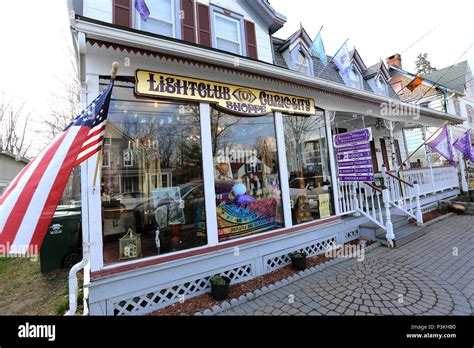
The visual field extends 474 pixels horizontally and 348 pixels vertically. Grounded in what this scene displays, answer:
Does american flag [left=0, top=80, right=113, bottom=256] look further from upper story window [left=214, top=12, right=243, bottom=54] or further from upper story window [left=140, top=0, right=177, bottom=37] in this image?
upper story window [left=214, top=12, right=243, bottom=54]

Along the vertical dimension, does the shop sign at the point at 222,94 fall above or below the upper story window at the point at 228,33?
below

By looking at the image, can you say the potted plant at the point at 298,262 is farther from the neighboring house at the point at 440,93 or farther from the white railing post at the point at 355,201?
the neighboring house at the point at 440,93

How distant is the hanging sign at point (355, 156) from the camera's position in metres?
4.98

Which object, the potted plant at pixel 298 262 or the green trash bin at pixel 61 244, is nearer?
the potted plant at pixel 298 262

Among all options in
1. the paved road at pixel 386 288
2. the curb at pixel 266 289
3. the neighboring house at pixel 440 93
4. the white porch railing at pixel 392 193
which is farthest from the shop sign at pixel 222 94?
the neighboring house at pixel 440 93

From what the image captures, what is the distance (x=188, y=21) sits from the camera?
4.90 m

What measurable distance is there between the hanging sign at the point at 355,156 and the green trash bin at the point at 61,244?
6797 millimetres

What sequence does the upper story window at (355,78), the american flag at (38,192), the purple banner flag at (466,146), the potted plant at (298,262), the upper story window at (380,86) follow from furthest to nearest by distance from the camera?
1. the upper story window at (380,86)
2. the purple banner flag at (466,146)
3. the upper story window at (355,78)
4. the potted plant at (298,262)
5. the american flag at (38,192)

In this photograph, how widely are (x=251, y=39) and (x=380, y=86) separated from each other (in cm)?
774

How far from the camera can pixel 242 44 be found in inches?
221

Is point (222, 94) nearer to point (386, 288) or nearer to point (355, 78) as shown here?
point (386, 288)

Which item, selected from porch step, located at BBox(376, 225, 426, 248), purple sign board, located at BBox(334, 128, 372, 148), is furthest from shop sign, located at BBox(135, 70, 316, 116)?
porch step, located at BBox(376, 225, 426, 248)
